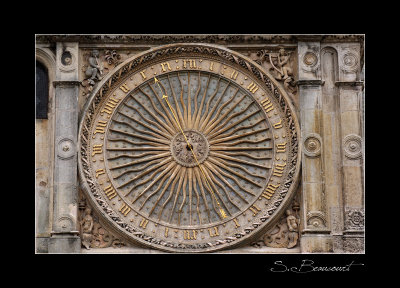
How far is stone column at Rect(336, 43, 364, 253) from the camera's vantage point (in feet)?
63.9

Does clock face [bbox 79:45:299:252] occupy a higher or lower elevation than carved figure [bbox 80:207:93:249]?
higher

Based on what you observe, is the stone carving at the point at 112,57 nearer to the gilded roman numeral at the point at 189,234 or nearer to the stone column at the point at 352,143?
the gilded roman numeral at the point at 189,234

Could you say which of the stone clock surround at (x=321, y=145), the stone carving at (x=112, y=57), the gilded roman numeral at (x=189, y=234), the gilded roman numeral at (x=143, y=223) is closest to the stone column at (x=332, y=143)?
the stone clock surround at (x=321, y=145)

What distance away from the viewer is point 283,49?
20.2m

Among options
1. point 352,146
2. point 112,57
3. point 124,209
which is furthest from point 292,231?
point 112,57

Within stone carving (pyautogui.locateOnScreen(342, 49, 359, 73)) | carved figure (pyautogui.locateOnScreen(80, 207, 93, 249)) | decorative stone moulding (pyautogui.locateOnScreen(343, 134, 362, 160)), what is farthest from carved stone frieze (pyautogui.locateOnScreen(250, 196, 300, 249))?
carved figure (pyautogui.locateOnScreen(80, 207, 93, 249))

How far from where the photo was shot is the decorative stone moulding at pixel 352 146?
64.9 feet

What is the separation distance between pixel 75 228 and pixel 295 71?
4440 millimetres

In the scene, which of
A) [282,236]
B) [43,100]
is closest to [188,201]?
[282,236]

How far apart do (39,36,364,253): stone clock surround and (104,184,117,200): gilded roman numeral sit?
52cm

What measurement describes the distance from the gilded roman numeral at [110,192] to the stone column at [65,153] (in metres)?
0.50

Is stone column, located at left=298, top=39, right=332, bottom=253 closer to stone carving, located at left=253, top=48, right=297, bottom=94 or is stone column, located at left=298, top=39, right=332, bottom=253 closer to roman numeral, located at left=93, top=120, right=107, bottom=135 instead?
stone carving, located at left=253, top=48, right=297, bottom=94

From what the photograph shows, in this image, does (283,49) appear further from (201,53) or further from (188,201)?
(188,201)

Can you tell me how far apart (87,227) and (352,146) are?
14.7 ft
